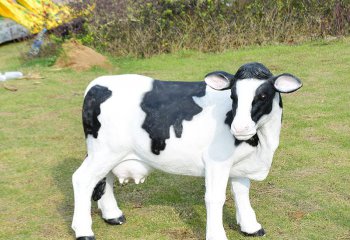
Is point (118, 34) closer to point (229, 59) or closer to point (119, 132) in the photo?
point (229, 59)

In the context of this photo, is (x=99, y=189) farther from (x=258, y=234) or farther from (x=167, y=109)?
(x=258, y=234)

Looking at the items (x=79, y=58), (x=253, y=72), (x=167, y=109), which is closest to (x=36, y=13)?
(x=79, y=58)

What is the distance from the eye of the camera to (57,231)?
4.76 meters

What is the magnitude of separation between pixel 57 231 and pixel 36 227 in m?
0.19

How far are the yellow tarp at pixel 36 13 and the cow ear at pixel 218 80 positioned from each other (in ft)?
33.1

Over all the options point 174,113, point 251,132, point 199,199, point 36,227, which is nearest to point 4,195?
point 36,227

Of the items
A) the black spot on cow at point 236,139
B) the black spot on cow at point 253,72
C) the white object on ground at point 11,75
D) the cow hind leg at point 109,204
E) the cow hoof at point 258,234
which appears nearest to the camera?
the black spot on cow at point 253,72

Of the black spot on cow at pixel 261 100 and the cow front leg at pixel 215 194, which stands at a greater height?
the black spot on cow at pixel 261 100

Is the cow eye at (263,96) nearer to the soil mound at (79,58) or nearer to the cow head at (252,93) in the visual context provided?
the cow head at (252,93)

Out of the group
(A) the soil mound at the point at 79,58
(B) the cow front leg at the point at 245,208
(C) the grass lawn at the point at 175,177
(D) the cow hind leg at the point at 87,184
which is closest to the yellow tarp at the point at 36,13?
(A) the soil mound at the point at 79,58

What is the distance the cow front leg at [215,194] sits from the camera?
13.2 ft

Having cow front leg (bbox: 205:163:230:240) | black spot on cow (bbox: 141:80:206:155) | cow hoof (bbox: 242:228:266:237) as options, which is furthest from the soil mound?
cow front leg (bbox: 205:163:230:240)

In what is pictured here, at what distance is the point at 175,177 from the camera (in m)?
5.77

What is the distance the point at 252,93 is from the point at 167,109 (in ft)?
2.29
